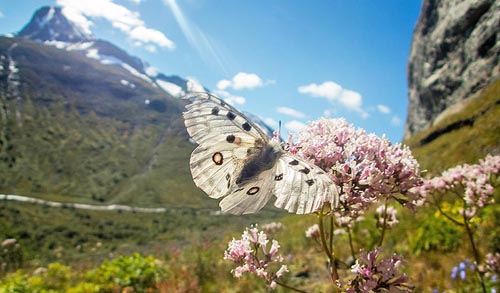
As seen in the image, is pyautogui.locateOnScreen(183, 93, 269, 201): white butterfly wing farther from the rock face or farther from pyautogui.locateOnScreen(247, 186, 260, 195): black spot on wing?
the rock face

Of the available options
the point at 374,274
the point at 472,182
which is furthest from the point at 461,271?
the point at 374,274

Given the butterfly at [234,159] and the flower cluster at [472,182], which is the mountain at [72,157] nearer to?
the flower cluster at [472,182]

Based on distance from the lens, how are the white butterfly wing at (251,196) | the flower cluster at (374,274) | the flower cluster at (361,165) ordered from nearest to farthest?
the flower cluster at (374,274) < the flower cluster at (361,165) < the white butterfly wing at (251,196)

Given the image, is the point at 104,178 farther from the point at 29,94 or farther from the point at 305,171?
the point at 305,171

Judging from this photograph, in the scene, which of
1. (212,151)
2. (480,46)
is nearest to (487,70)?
(480,46)

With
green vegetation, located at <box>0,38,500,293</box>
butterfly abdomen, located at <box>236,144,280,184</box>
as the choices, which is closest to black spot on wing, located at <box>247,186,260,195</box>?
butterfly abdomen, located at <box>236,144,280,184</box>

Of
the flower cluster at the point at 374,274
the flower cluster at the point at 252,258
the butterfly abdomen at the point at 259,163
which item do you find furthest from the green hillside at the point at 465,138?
the flower cluster at the point at 252,258
